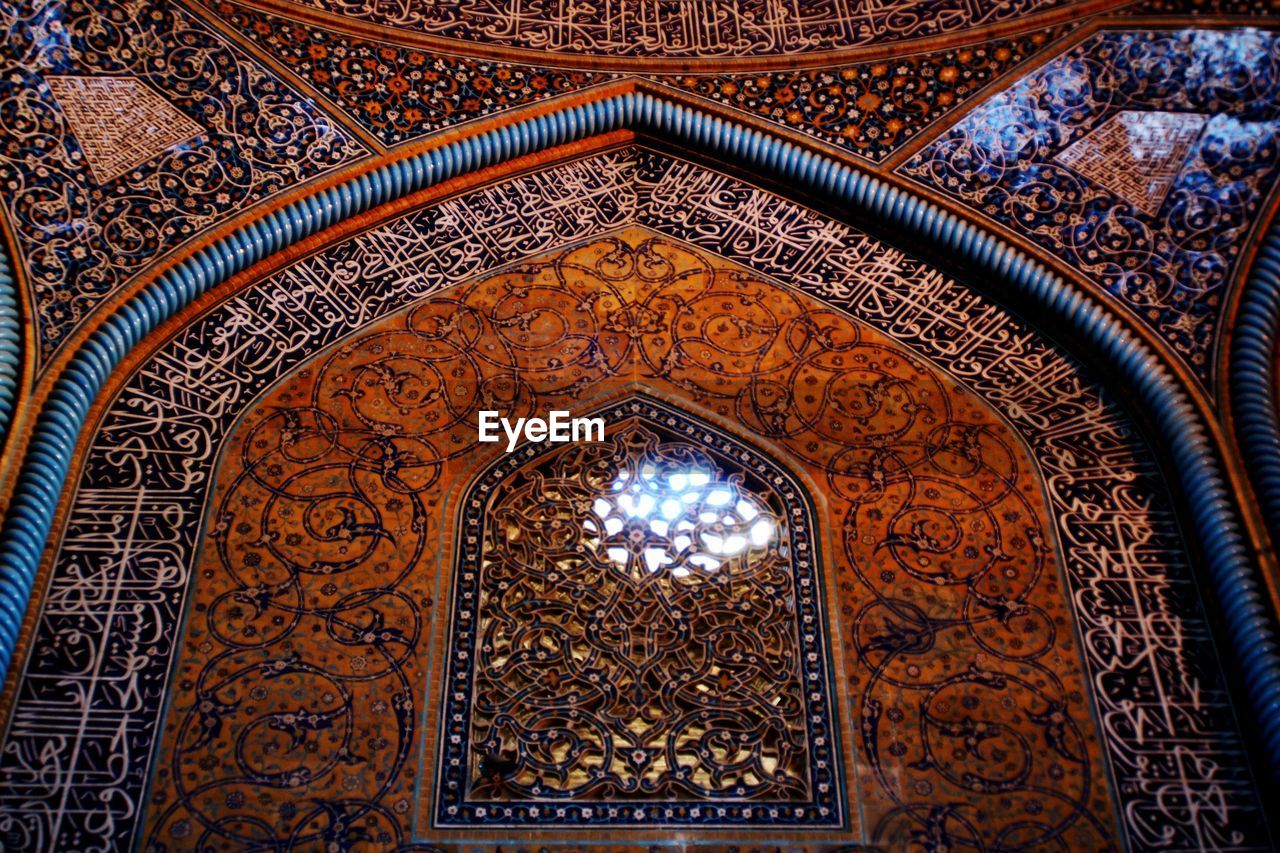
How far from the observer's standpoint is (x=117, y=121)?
18.0 feet

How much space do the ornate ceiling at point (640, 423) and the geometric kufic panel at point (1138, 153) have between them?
0.02 metres

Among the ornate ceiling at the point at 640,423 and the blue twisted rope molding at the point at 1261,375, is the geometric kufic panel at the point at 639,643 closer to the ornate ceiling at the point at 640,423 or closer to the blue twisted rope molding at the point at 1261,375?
the ornate ceiling at the point at 640,423

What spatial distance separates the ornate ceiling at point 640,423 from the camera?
15.3 feet

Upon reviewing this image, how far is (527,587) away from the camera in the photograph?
5.18m

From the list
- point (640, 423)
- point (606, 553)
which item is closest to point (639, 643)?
point (606, 553)

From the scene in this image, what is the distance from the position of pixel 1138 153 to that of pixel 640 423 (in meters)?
2.54

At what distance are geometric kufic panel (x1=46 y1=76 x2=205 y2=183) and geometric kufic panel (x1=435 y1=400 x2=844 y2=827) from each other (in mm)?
1984

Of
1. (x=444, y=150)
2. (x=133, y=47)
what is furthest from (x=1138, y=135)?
(x=133, y=47)

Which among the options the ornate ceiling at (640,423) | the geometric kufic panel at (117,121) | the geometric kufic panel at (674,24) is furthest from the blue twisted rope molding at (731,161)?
the geometric kufic panel at (117,121)

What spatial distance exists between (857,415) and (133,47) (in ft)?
11.3

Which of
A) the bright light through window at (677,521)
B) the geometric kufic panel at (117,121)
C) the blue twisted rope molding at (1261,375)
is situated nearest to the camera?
the blue twisted rope molding at (1261,375)

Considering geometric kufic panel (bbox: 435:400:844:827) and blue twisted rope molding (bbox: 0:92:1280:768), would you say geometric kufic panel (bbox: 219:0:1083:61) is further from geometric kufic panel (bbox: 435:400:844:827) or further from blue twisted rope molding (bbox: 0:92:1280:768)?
geometric kufic panel (bbox: 435:400:844:827)

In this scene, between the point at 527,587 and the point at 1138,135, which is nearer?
the point at 527,587

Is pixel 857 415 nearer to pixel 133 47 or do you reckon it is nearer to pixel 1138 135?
pixel 1138 135
